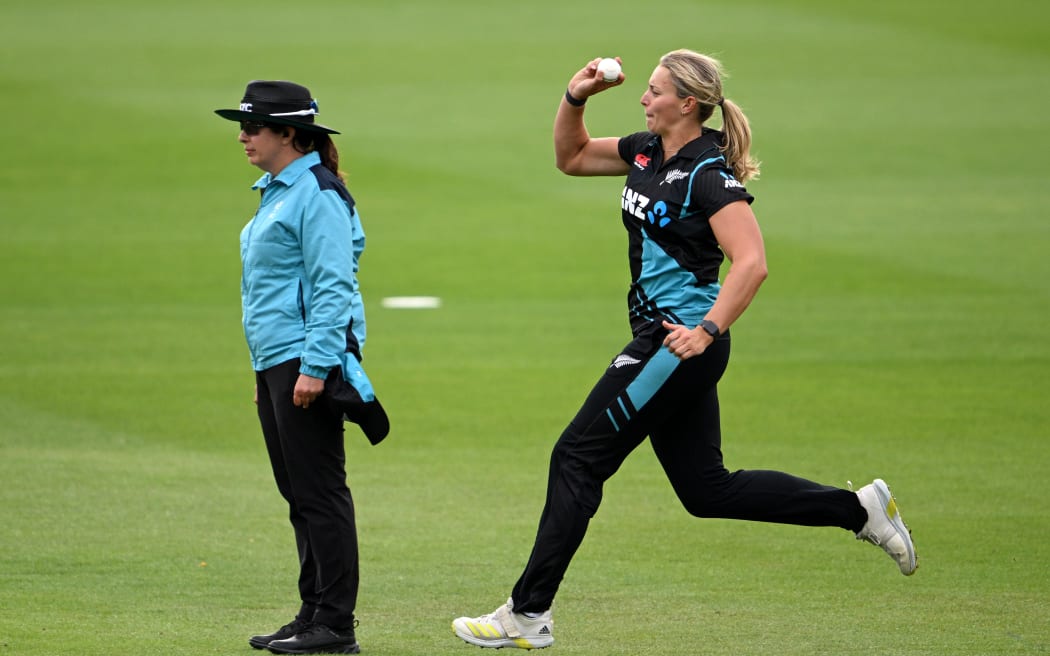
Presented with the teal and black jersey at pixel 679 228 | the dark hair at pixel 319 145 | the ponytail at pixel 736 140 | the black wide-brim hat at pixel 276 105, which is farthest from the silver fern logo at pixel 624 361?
the black wide-brim hat at pixel 276 105

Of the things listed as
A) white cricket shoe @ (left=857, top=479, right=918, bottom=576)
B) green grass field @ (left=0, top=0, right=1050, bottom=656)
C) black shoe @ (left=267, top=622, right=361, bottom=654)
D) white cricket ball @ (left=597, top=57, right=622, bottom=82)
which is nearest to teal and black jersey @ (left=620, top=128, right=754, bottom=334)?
white cricket ball @ (left=597, top=57, right=622, bottom=82)

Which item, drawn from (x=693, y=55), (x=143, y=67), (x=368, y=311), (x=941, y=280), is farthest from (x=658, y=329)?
(x=143, y=67)

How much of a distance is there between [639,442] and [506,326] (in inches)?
351

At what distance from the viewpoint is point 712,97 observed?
614 cm

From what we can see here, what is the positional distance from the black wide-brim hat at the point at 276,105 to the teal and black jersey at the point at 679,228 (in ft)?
4.11

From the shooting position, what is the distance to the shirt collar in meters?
6.09

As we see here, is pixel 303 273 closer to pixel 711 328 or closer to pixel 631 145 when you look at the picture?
pixel 631 145

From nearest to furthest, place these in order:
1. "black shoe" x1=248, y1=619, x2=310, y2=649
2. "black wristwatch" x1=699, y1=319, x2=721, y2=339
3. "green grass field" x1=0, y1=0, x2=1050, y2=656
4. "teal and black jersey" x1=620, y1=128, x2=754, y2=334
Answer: "black wristwatch" x1=699, y1=319, x2=721, y2=339 → "teal and black jersey" x1=620, y1=128, x2=754, y2=334 → "black shoe" x1=248, y1=619, x2=310, y2=649 → "green grass field" x1=0, y1=0, x2=1050, y2=656

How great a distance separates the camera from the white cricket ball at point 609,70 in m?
6.41

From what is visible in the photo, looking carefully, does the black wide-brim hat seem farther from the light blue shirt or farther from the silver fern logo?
the silver fern logo

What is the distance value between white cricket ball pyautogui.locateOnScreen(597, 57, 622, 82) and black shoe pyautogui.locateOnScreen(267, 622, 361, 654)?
2429 millimetres

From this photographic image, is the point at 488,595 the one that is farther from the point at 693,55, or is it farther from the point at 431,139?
the point at 431,139

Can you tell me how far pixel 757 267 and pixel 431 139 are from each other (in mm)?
20165

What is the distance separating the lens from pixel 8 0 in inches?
1387
